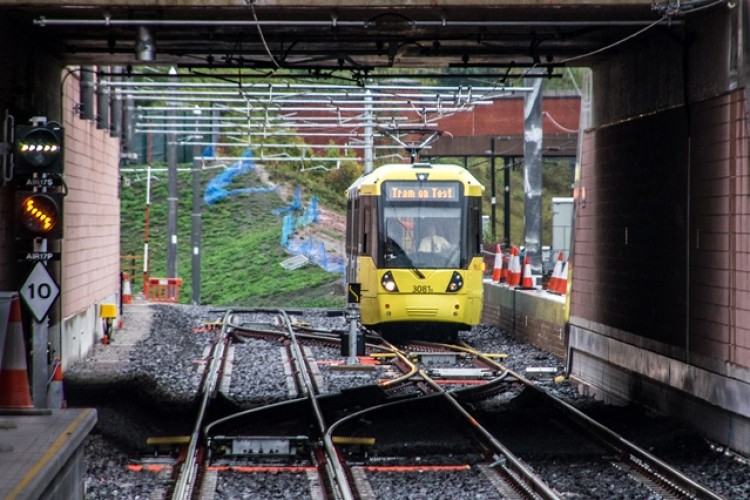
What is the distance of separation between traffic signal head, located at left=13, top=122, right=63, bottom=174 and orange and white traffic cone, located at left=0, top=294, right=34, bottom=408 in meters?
2.51

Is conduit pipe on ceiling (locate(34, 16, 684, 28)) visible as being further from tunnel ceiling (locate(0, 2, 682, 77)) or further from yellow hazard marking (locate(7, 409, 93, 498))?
yellow hazard marking (locate(7, 409, 93, 498))

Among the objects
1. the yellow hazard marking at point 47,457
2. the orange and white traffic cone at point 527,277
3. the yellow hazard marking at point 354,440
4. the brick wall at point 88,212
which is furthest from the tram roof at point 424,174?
the yellow hazard marking at point 47,457

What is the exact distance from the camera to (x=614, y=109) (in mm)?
16922

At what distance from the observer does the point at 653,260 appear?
14992 mm

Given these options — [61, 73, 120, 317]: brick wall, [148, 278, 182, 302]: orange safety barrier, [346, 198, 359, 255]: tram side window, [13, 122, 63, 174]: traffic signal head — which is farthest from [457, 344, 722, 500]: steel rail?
[148, 278, 182, 302]: orange safety barrier

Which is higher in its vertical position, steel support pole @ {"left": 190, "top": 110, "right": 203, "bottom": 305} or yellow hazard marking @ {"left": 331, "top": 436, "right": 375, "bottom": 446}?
steel support pole @ {"left": 190, "top": 110, "right": 203, "bottom": 305}

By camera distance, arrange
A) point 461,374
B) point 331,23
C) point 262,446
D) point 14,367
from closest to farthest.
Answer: point 14,367, point 262,446, point 331,23, point 461,374

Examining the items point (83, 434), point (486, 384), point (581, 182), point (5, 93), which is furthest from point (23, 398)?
point (581, 182)

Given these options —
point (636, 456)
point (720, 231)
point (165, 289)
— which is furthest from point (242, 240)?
point (636, 456)

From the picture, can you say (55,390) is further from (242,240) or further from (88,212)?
(242,240)

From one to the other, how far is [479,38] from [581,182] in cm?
376

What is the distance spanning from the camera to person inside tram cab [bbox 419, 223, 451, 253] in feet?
75.2

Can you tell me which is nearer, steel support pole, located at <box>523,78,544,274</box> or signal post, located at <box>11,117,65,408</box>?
signal post, located at <box>11,117,65,408</box>

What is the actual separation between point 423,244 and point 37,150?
1160cm
